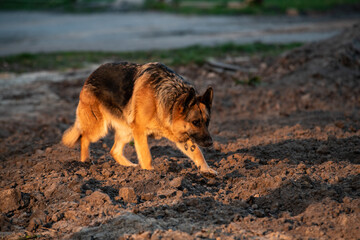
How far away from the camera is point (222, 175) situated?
5863mm

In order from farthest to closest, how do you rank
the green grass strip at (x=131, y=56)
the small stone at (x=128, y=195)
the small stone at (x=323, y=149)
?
the green grass strip at (x=131, y=56)
the small stone at (x=323, y=149)
the small stone at (x=128, y=195)

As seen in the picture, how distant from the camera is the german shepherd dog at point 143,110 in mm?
5473

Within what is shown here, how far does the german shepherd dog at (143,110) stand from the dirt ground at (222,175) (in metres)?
0.38

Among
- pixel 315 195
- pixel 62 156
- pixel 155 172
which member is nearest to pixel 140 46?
pixel 62 156

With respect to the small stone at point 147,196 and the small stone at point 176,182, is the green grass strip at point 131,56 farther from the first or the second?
the small stone at point 147,196

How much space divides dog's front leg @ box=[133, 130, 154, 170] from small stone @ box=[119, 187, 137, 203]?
3.58 feet

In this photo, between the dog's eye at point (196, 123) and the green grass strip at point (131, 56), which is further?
the green grass strip at point (131, 56)

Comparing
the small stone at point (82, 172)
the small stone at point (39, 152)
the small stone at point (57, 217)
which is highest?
the small stone at point (57, 217)

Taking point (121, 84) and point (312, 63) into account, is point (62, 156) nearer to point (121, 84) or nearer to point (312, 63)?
point (121, 84)

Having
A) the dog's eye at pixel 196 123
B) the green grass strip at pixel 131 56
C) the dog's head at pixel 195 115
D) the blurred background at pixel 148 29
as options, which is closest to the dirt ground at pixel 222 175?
the dog's head at pixel 195 115

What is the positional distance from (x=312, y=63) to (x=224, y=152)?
584 cm

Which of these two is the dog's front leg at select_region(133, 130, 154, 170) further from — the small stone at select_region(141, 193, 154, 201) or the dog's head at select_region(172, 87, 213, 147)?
the small stone at select_region(141, 193, 154, 201)

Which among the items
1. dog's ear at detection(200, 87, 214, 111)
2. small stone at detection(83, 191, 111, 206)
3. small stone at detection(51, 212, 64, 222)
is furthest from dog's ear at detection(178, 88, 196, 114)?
small stone at detection(51, 212, 64, 222)

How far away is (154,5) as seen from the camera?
37562 mm
